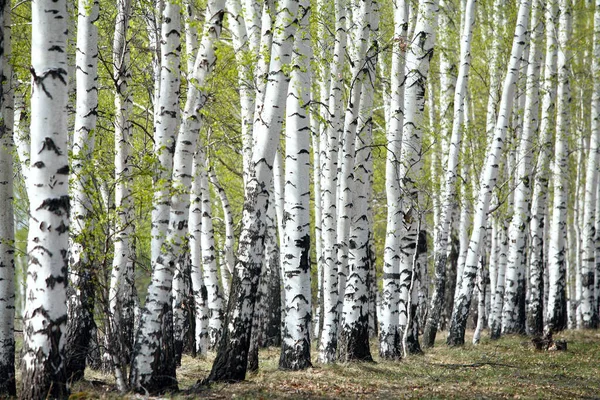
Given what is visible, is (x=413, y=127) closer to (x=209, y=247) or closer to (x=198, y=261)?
(x=209, y=247)

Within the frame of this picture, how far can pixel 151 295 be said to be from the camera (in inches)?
364

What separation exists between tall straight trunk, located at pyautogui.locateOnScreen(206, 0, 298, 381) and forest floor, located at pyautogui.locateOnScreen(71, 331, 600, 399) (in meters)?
0.47

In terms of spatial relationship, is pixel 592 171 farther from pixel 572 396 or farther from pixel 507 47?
pixel 572 396

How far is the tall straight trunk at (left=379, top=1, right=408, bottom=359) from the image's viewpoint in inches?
556

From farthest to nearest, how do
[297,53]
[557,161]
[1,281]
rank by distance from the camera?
[557,161]
[297,53]
[1,281]

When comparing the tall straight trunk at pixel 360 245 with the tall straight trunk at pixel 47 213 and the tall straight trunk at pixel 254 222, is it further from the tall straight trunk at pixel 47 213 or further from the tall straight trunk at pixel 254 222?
the tall straight trunk at pixel 47 213

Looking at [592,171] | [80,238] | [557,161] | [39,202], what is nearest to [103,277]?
[80,238]

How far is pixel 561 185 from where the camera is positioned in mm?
19672

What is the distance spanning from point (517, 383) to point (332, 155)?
18.6 ft

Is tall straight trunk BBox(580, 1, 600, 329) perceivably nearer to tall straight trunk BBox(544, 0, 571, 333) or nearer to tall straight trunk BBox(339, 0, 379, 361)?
tall straight trunk BBox(544, 0, 571, 333)

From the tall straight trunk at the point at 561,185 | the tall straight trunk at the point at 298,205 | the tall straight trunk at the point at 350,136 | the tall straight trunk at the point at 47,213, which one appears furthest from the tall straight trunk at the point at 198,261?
the tall straight trunk at the point at 561,185

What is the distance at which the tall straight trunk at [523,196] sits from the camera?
59.9 ft

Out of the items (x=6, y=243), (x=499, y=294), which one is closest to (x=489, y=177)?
(x=499, y=294)

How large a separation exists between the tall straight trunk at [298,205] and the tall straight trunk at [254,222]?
51 cm
